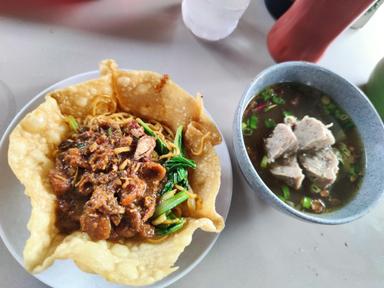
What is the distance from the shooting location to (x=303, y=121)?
4.66 feet

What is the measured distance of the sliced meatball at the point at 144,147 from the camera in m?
1.25

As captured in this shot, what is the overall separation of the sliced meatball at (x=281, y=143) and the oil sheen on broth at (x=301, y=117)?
28 millimetres

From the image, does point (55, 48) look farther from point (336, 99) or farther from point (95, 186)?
point (336, 99)

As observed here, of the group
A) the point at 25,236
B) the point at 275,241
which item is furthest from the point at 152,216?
the point at 275,241

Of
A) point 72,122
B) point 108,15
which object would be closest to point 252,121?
point 72,122

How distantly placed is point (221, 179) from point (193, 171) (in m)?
0.10

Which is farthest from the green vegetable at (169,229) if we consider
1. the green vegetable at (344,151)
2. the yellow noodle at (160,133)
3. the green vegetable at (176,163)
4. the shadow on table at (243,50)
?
the shadow on table at (243,50)

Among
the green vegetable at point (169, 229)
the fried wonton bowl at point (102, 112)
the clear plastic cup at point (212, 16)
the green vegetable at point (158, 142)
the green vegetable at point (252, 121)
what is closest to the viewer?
the fried wonton bowl at point (102, 112)

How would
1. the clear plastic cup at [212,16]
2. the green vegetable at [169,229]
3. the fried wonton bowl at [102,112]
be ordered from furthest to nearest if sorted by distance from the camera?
the clear plastic cup at [212,16], the green vegetable at [169,229], the fried wonton bowl at [102,112]

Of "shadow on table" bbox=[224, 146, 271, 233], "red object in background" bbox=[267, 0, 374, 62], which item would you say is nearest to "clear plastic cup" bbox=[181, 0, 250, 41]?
"red object in background" bbox=[267, 0, 374, 62]

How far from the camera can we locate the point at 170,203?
4.05 feet

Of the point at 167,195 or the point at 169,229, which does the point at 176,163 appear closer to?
the point at 167,195

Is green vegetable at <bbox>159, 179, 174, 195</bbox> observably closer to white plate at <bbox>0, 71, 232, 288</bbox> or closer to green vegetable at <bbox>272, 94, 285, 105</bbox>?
white plate at <bbox>0, 71, 232, 288</bbox>

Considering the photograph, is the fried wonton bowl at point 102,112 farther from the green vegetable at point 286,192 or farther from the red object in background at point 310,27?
the red object in background at point 310,27
